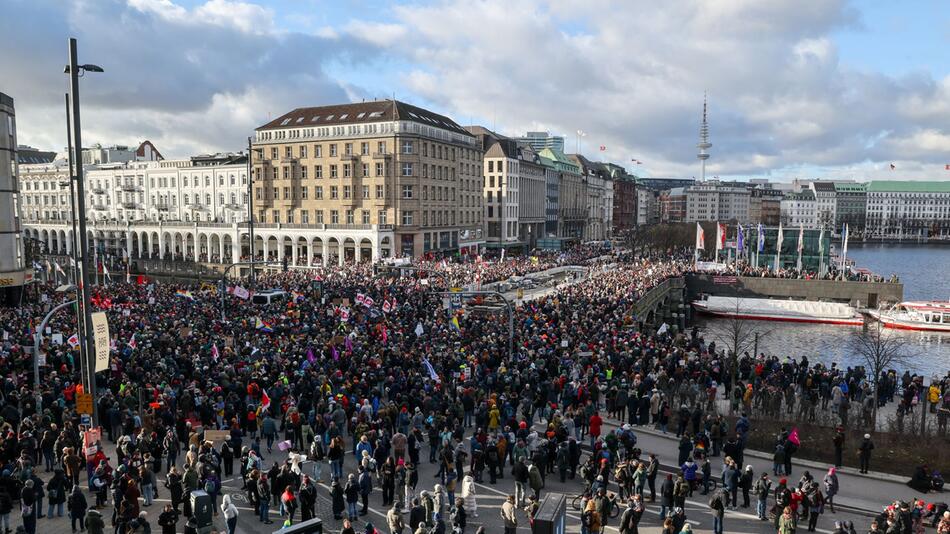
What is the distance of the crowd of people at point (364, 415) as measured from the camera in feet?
50.8

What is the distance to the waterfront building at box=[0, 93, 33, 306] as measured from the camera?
142 ft

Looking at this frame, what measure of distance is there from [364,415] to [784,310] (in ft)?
204

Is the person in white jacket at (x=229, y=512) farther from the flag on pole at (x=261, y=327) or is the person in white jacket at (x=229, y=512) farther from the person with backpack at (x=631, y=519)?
the flag on pole at (x=261, y=327)

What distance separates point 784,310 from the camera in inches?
2808

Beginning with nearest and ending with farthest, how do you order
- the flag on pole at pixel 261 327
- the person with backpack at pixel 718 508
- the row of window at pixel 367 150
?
1. the person with backpack at pixel 718 508
2. the flag on pole at pixel 261 327
3. the row of window at pixel 367 150

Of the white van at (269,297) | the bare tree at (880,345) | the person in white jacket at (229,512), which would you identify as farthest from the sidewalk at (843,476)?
the white van at (269,297)

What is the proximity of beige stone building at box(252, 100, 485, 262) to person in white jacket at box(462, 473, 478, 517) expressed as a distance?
216ft

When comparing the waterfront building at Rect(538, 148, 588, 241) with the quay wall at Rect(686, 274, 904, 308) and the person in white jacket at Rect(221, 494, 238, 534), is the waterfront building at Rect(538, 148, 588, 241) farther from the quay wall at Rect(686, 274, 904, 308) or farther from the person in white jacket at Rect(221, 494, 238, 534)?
the person in white jacket at Rect(221, 494, 238, 534)

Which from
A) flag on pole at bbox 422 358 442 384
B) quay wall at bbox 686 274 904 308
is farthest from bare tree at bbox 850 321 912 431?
flag on pole at bbox 422 358 442 384

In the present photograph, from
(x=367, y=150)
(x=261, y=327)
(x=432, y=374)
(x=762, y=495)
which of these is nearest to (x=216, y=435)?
(x=432, y=374)

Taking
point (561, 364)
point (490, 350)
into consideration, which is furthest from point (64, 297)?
point (561, 364)

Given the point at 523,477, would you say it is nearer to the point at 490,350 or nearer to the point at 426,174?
the point at 490,350

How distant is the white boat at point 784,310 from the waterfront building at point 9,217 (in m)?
60.3

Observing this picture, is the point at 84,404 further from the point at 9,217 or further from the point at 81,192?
the point at 9,217
